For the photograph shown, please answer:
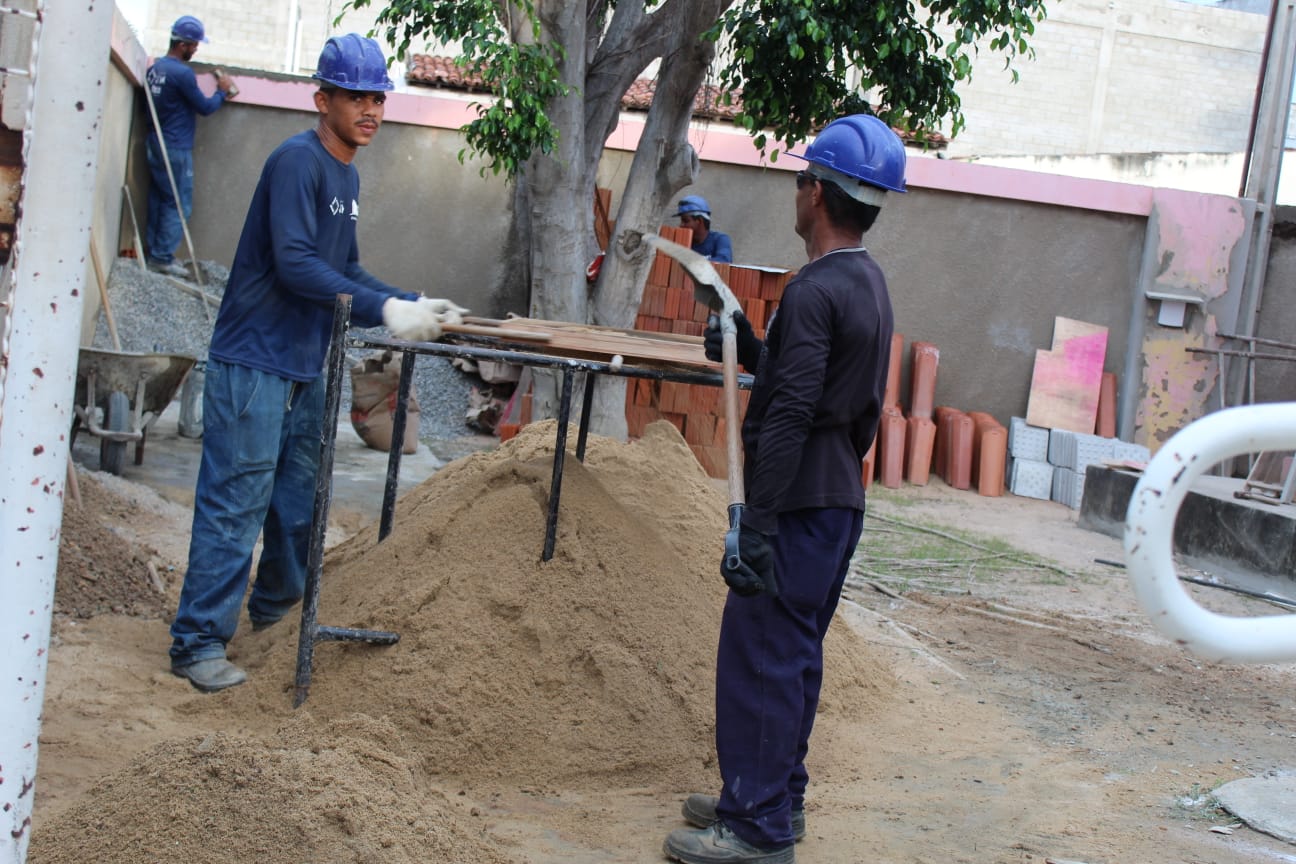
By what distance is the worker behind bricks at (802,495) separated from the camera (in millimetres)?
2898

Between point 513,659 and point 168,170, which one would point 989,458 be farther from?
point 513,659

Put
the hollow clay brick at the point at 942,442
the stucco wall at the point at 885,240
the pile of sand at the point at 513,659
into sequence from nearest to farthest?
the pile of sand at the point at 513,659, the hollow clay brick at the point at 942,442, the stucco wall at the point at 885,240

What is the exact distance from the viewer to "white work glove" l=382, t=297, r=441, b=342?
3.56 m

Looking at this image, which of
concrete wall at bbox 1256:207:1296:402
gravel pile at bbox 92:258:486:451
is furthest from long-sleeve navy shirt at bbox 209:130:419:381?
concrete wall at bbox 1256:207:1296:402

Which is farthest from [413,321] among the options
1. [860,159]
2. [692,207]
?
[692,207]

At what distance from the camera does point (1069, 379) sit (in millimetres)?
11125

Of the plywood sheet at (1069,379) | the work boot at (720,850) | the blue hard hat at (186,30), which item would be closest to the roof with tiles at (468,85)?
the plywood sheet at (1069,379)

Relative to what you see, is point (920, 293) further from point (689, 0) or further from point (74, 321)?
point (74, 321)

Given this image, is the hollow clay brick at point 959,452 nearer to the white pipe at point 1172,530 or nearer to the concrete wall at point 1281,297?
the concrete wall at point 1281,297

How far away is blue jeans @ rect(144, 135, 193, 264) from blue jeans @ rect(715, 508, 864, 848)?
870cm

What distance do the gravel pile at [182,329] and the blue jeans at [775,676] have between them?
22.3 ft

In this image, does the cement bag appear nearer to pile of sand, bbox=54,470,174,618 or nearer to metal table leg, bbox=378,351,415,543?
pile of sand, bbox=54,470,174,618

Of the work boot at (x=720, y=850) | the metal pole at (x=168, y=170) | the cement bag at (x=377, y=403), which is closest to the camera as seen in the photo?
the work boot at (x=720, y=850)

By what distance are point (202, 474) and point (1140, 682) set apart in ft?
12.3
